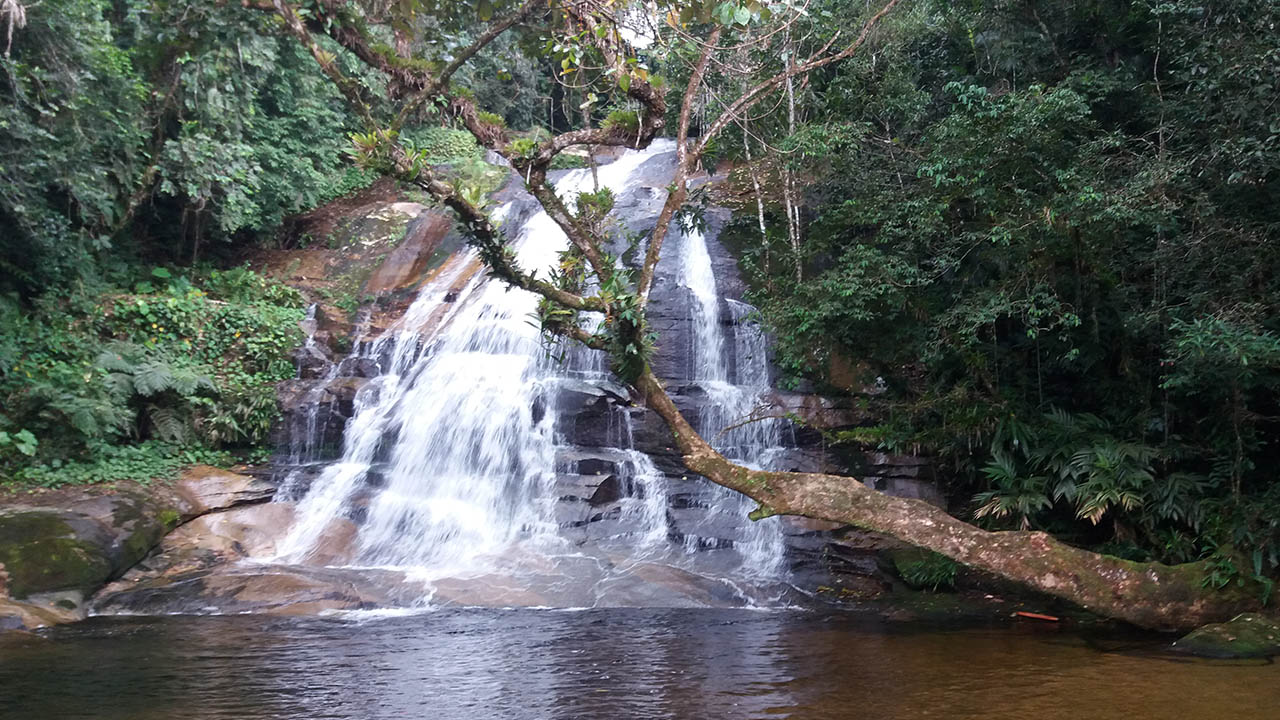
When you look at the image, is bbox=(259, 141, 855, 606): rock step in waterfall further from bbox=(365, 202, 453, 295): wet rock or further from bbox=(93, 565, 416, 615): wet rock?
bbox=(365, 202, 453, 295): wet rock

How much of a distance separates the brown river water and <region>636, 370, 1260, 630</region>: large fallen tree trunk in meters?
0.36

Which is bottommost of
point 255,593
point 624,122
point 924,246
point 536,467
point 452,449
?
point 255,593

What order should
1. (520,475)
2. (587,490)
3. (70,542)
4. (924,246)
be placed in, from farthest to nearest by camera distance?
1. (520,475)
2. (587,490)
3. (924,246)
4. (70,542)

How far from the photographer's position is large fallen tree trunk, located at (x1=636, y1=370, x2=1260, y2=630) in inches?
272

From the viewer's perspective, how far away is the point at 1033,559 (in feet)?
22.8

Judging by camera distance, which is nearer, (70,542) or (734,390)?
(70,542)

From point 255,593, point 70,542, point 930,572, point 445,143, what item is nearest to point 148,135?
point 70,542

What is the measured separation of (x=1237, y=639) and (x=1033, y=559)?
57.9 inches

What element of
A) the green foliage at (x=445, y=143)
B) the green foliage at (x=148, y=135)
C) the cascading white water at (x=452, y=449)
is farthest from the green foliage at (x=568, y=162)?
the cascading white water at (x=452, y=449)

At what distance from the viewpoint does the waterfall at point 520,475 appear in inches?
401

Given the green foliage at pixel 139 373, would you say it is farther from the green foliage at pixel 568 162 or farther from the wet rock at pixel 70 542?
the green foliage at pixel 568 162

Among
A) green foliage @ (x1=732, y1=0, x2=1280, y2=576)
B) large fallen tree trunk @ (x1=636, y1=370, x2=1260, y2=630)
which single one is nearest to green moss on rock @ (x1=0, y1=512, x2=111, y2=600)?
large fallen tree trunk @ (x1=636, y1=370, x2=1260, y2=630)

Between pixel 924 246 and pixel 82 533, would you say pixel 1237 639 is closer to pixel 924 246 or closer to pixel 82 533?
pixel 924 246

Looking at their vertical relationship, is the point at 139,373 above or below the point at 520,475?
above
